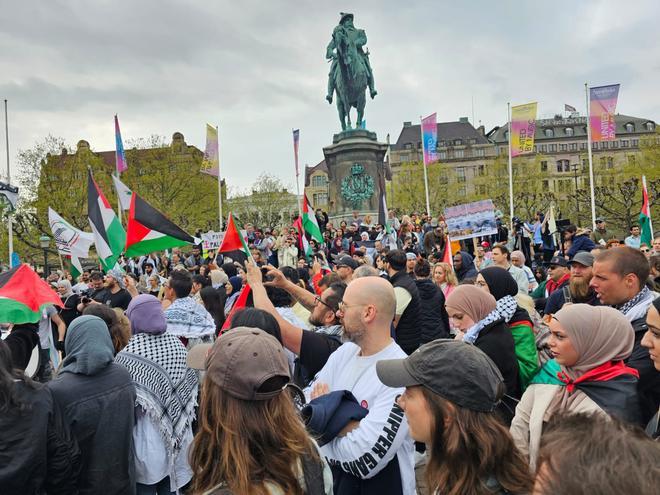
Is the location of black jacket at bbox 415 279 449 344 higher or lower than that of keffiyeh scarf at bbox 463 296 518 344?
lower

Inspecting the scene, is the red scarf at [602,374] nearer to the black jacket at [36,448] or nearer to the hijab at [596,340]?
the hijab at [596,340]

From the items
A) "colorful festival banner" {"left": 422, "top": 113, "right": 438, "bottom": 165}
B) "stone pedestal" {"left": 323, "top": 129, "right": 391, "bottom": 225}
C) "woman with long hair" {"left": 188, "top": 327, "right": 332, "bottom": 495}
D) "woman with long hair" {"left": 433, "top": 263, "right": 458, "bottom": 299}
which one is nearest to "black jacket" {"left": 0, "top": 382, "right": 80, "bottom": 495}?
"woman with long hair" {"left": 188, "top": 327, "right": 332, "bottom": 495}

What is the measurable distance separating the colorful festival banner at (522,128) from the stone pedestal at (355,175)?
571cm

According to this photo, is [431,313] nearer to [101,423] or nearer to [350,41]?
[101,423]

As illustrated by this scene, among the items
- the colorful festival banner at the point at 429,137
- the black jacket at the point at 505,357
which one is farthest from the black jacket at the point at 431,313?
the colorful festival banner at the point at 429,137

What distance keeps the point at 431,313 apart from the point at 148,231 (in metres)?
3.77

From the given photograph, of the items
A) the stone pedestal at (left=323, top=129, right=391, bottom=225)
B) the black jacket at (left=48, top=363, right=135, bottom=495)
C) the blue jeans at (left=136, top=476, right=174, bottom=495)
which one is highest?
the stone pedestal at (left=323, top=129, right=391, bottom=225)

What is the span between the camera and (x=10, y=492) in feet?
8.87

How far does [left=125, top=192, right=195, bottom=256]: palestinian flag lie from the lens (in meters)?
7.26

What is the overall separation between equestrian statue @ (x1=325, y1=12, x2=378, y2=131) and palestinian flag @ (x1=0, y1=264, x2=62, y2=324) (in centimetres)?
2282

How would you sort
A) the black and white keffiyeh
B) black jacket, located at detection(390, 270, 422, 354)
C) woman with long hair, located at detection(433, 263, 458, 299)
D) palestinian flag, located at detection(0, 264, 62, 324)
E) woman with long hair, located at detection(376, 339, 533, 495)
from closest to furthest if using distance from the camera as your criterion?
woman with long hair, located at detection(376, 339, 533, 495) → the black and white keffiyeh → palestinian flag, located at detection(0, 264, 62, 324) → black jacket, located at detection(390, 270, 422, 354) → woman with long hair, located at detection(433, 263, 458, 299)

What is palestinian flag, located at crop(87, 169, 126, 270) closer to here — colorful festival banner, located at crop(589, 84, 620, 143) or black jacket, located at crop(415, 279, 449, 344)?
black jacket, located at crop(415, 279, 449, 344)

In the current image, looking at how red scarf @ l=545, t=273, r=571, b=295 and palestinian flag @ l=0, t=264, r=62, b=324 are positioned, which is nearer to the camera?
palestinian flag @ l=0, t=264, r=62, b=324

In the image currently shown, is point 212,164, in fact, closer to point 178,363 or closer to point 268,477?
point 178,363
